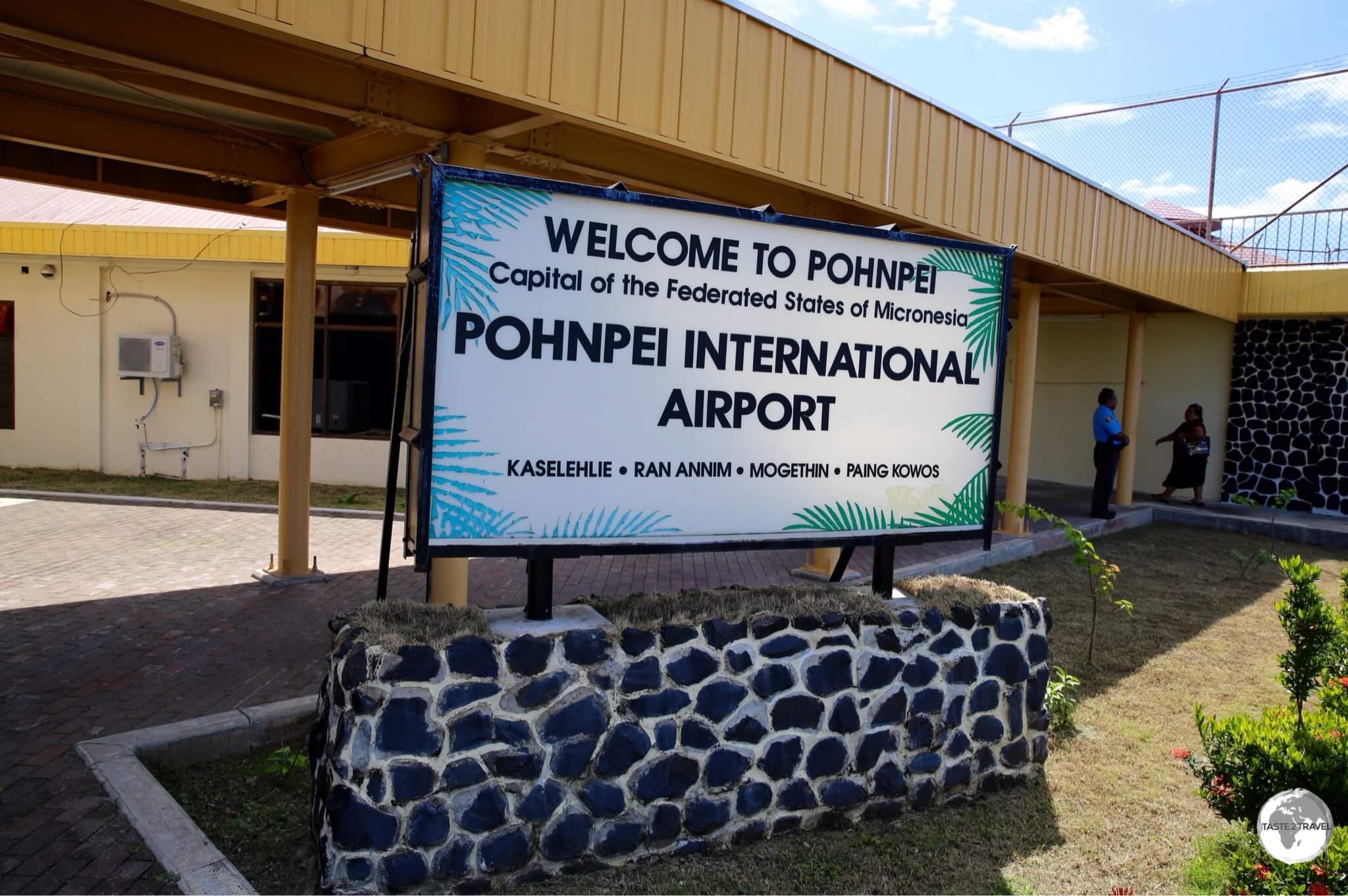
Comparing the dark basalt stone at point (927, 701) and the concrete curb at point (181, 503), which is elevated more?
the dark basalt stone at point (927, 701)

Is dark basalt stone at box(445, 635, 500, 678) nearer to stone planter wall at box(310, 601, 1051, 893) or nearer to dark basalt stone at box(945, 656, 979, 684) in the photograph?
stone planter wall at box(310, 601, 1051, 893)

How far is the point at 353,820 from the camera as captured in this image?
3.31m

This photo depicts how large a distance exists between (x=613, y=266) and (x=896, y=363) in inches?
60.4

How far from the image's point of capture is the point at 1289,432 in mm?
15523

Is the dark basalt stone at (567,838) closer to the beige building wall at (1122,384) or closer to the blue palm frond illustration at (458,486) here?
the blue palm frond illustration at (458,486)

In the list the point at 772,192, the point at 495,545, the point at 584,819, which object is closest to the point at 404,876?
the point at 584,819

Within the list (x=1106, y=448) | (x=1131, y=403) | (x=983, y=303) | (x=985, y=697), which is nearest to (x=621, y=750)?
(x=985, y=697)

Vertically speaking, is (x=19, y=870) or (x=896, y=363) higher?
(x=896, y=363)

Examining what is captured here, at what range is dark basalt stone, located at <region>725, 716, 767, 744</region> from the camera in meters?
4.00

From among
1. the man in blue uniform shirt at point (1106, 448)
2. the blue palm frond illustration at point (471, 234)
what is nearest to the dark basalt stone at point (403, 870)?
the blue palm frond illustration at point (471, 234)

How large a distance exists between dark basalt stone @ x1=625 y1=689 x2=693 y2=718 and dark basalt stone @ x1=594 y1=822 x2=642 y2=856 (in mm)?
442

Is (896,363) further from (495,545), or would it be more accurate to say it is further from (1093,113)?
(1093,113)

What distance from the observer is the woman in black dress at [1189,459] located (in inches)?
608

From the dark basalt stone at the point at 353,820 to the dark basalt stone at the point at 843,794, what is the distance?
1.95m
